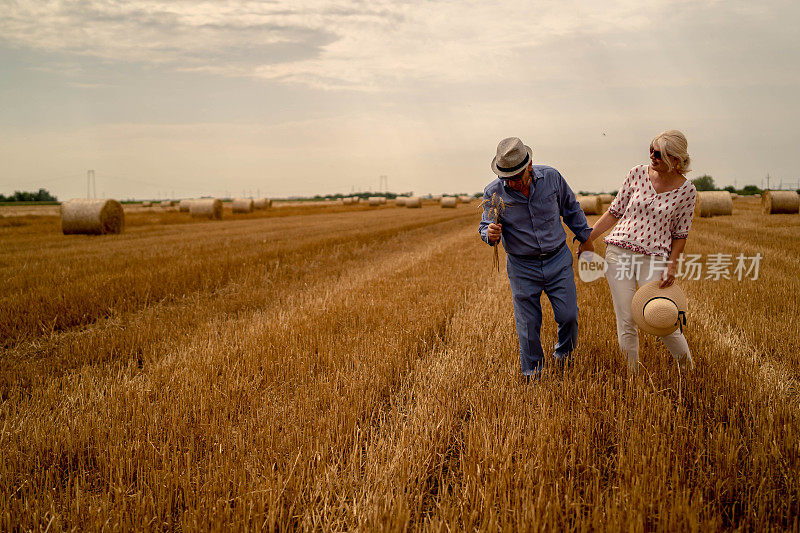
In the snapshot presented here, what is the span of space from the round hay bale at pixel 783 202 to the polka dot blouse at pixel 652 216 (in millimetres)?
→ 26320

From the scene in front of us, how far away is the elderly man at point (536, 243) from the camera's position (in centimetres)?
417

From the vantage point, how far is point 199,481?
113 inches

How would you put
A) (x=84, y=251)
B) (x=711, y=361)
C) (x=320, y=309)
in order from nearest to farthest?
(x=711, y=361), (x=320, y=309), (x=84, y=251)

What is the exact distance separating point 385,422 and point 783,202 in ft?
93.8

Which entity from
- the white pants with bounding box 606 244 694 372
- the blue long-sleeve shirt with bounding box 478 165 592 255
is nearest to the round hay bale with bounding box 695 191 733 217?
the white pants with bounding box 606 244 694 372

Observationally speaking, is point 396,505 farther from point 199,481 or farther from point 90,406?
point 90,406

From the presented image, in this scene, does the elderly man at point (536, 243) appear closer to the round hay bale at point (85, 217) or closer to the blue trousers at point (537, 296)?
the blue trousers at point (537, 296)

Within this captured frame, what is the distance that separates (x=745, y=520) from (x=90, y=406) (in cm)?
453

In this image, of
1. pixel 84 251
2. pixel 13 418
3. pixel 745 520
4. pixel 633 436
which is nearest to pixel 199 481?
pixel 13 418

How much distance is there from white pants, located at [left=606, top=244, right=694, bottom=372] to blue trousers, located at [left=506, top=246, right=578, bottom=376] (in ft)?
1.19

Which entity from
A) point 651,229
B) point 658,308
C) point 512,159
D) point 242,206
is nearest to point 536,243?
point 512,159

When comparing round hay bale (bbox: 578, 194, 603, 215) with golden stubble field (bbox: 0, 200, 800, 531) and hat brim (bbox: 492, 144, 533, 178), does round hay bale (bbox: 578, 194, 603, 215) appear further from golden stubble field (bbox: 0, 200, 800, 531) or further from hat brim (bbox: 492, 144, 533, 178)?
hat brim (bbox: 492, 144, 533, 178)

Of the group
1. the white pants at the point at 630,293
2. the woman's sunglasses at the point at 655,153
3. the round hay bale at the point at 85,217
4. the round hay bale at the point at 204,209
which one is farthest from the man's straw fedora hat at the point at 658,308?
the round hay bale at the point at 204,209

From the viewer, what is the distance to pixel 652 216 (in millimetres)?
3957
